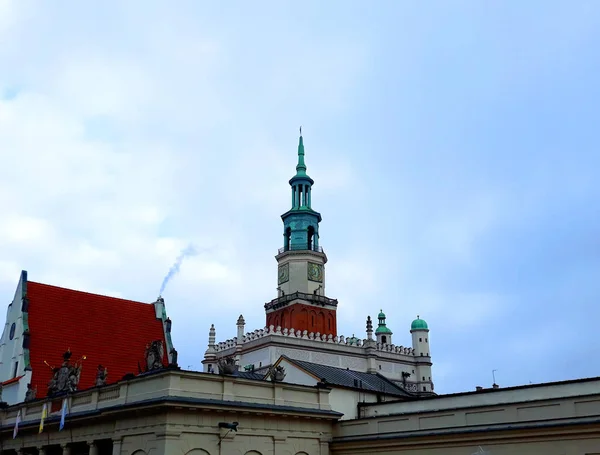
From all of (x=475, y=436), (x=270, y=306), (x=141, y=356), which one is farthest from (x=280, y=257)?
(x=475, y=436)

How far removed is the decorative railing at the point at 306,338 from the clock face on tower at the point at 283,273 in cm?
823

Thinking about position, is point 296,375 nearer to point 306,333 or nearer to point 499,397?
point 499,397

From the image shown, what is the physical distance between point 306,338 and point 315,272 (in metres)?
10.2

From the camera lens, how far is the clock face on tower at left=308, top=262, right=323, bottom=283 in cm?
7975

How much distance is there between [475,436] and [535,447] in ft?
8.37

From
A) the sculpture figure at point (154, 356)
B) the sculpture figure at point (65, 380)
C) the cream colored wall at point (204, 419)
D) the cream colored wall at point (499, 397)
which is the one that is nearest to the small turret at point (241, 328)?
the sculpture figure at point (65, 380)

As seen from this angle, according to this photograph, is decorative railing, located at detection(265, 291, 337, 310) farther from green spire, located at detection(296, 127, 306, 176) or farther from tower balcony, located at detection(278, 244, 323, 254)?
green spire, located at detection(296, 127, 306, 176)

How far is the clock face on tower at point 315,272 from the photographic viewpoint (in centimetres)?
7975

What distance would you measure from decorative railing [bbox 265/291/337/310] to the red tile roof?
92.0ft

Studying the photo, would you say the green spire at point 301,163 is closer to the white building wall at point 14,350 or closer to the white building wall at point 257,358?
the white building wall at point 257,358

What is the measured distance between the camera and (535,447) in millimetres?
25047

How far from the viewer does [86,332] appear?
154ft

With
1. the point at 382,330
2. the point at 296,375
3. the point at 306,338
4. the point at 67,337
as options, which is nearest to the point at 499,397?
the point at 296,375

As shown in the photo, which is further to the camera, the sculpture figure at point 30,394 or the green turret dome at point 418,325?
the green turret dome at point 418,325
